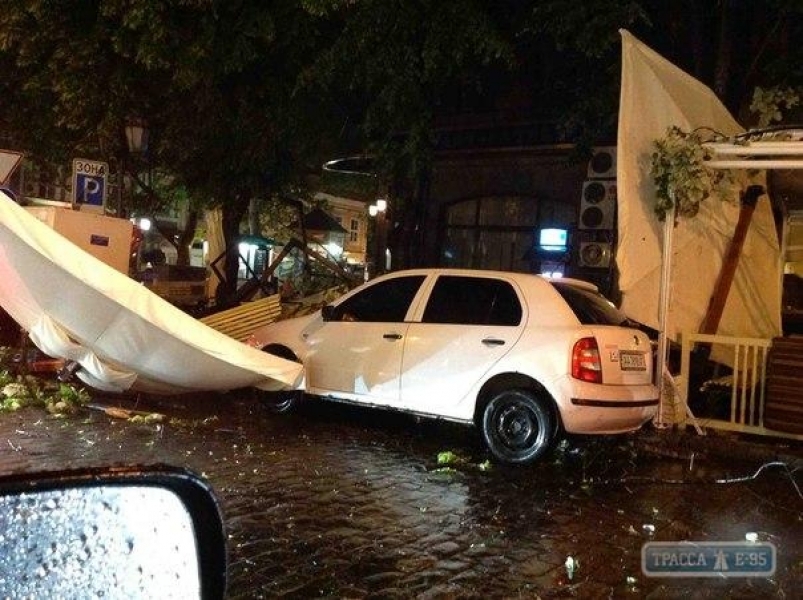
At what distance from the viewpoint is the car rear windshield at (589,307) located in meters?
7.40

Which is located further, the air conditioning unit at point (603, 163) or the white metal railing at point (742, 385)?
the air conditioning unit at point (603, 163)

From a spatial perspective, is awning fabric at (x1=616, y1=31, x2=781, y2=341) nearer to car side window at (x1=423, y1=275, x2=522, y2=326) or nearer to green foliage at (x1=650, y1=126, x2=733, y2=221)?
green foliage at (x1=650, y1=126, x2=733, y2=221)

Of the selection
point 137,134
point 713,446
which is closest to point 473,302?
point 713,446

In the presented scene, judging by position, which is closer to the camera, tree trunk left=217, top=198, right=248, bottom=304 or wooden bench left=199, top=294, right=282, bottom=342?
wooden bench left=199, top=294, right=282, bottom=342

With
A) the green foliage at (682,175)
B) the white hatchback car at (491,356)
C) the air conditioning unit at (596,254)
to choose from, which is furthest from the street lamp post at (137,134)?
the green foliage at (682,175)

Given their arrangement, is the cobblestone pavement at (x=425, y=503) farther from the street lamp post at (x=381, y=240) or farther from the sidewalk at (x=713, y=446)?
the street lamp post at (x=381, y=240)

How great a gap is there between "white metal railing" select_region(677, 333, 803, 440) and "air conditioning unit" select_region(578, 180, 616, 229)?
121 inches

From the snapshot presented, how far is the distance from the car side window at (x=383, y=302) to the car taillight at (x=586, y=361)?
6.41 feet

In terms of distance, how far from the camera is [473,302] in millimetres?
7883

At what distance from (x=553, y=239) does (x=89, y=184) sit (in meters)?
7.03

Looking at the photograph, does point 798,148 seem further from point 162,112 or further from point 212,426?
point 162,112

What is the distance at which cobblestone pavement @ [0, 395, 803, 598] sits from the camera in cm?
456

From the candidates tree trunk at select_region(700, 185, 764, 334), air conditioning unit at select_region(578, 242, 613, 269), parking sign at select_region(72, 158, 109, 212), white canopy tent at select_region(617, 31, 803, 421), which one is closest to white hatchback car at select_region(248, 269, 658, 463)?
white canopy tent at select_region(617, 31, 803, 421)

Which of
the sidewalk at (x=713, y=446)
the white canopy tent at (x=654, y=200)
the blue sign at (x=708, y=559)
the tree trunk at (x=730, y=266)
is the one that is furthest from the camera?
the tree trunk at (x=730, y=266)
